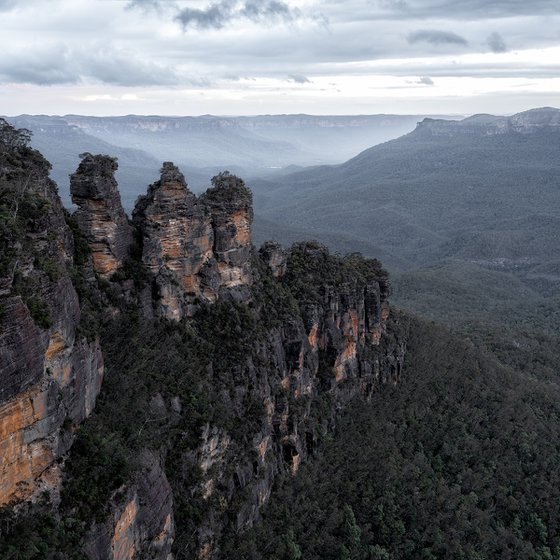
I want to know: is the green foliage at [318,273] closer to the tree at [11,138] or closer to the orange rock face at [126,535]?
the tree at [11,138]

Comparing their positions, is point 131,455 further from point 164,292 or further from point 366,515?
point 366,515

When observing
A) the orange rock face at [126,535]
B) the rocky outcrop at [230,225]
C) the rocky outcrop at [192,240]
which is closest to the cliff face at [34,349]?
the orange rock face at [126,535]

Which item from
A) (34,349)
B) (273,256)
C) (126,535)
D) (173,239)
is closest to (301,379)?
(273,256)

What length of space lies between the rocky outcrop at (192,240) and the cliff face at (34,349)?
8.47 meters

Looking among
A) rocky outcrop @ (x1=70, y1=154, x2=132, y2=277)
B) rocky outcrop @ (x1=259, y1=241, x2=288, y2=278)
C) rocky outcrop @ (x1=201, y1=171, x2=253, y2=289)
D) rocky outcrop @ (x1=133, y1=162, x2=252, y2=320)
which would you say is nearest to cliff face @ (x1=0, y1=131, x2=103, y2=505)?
rocky outcrop @ (x1=70, y1=154, x2=132, y2=277)

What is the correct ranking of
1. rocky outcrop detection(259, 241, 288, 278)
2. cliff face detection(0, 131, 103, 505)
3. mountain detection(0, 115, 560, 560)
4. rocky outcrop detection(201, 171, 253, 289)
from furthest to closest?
rocky outcrop detection(259, 241, 288, 278) < rocky outcrop detection(201, 171, 253, 289) < mountain detection(0, 115, 560, 560) < cliff face detection(0, 131, 103, 505)

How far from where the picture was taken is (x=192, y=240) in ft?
113

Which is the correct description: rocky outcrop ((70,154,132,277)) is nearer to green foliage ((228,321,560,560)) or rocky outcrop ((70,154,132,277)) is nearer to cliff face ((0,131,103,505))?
cliff face ((0,131,103,505))

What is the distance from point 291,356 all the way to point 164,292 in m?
11.3

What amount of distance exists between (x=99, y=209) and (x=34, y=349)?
1183cm

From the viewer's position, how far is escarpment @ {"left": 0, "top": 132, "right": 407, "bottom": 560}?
2052 centimetres

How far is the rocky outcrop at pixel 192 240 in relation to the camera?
32.3 meters

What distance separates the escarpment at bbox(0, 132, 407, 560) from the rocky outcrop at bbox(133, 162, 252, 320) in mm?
99

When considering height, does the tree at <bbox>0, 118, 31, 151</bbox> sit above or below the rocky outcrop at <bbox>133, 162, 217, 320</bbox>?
above
